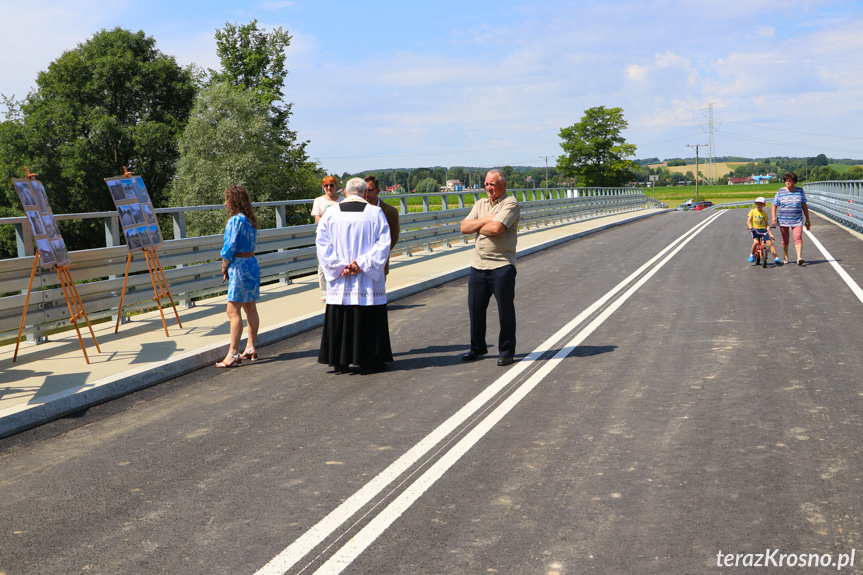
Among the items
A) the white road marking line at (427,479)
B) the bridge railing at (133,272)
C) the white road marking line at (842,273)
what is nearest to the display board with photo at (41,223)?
the bridge railing at (133,272)

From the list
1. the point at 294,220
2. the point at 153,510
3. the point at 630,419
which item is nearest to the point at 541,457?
the point at 630,419

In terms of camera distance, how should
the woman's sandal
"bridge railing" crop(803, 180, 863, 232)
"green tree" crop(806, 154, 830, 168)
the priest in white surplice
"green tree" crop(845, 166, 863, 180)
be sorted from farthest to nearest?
"green tree" crop(806, 154, 830, 168)
"green tree" crop(845, 166, 863, 180)
"bridge railing" crop(803, 180, 863, 232)
the woman's sandal
the priest in white surplice

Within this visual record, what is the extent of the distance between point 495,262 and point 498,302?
393mm

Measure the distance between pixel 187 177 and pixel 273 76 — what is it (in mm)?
17416

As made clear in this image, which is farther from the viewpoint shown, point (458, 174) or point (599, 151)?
point (458, 174)

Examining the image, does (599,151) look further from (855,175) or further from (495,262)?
(495,262)

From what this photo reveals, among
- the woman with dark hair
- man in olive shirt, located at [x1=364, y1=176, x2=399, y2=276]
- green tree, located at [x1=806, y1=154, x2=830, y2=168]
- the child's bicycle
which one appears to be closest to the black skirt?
man in olive shirt, located at [x1=364, y1=176, x2=399, y2=276]

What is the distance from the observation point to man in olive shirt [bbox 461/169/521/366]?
25.8 feet

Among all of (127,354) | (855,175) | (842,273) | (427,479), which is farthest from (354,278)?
(855,175)

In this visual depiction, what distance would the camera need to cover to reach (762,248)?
15555 millimetres

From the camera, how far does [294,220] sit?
189 feet

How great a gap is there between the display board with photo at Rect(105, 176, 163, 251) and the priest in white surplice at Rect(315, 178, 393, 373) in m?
3.11

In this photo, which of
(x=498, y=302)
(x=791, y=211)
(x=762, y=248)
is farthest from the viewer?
(x=791, y=211)

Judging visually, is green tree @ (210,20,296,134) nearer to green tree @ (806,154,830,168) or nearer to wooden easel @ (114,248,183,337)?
wooden easel @ (114,248,183,337)
